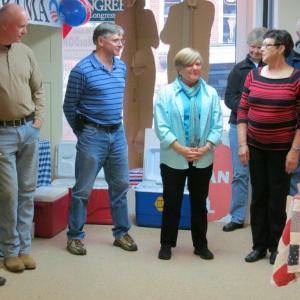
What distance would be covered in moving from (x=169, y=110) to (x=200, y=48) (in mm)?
1549

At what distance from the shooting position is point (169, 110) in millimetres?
3287

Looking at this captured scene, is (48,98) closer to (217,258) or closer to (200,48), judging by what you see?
(200,48)

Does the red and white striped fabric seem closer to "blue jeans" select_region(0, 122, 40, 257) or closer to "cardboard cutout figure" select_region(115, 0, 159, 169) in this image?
"blue jeans" select_region(0, 122, 40, 257)

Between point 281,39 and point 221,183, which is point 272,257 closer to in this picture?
point 221,183

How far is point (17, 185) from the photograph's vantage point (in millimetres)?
3145

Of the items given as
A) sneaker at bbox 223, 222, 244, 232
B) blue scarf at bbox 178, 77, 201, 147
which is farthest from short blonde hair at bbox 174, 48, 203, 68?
sneaker at bbox 223, 222, 244, 232

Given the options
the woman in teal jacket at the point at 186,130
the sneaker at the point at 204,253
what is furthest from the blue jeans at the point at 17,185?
the sneaker at the point at 204,253

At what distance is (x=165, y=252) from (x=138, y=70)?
1963 millimetres

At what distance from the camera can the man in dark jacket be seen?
3742mm

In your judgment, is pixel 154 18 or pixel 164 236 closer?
pixel 164 236

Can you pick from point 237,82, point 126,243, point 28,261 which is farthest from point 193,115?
point 28,261

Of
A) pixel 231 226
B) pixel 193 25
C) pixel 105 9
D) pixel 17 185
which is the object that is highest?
pixel 105 9

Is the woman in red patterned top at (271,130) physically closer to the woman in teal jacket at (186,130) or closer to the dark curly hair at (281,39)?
the dark curly hair at (281,39)

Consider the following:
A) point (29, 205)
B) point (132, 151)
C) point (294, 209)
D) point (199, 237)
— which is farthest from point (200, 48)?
point (294, 209)
